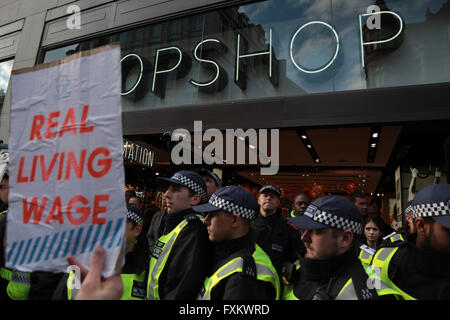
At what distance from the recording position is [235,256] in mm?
2207

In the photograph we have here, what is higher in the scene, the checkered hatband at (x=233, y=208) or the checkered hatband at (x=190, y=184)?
the checkered hatband at (x=190, y=184)

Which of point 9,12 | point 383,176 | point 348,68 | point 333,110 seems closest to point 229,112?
point 333,110

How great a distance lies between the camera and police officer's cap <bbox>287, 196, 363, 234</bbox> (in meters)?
2.08

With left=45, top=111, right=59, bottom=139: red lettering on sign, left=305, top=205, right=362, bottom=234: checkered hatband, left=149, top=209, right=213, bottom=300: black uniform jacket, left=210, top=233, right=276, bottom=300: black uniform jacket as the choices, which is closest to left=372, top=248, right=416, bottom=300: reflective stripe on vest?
left=305, top=205, right=362, bottom=234: checkered hatband

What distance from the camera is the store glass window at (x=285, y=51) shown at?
6.66m

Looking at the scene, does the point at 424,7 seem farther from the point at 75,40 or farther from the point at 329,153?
the point at 75,40

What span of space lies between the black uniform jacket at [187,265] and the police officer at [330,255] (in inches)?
27.1

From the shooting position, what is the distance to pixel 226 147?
903 centimetres

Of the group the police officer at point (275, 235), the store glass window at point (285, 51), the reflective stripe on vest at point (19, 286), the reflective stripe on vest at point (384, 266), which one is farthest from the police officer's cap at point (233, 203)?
the store glass window at point (285, 51)

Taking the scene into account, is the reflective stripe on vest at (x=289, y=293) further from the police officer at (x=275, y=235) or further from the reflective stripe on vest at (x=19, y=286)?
the reflective stripe on vest at (x=19, y=286)

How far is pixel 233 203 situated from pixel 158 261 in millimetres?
806

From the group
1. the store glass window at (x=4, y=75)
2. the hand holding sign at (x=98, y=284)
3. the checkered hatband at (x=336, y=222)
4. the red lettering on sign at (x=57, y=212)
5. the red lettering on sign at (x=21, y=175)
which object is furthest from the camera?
the store glass window at (x=4, y=75)

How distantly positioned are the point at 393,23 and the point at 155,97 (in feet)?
20.6

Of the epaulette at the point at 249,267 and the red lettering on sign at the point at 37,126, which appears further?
the epaulette at the point at 249,267
